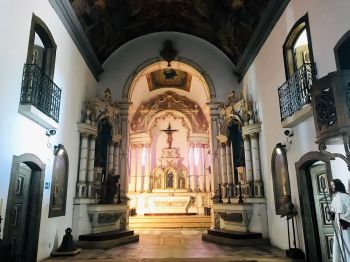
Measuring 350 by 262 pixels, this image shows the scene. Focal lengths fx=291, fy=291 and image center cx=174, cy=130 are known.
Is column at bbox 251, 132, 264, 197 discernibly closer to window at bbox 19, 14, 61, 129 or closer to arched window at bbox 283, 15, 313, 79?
arched window at bbox 283, 15, 313, 79

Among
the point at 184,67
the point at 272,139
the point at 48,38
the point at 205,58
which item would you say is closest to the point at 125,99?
the point at 184,67

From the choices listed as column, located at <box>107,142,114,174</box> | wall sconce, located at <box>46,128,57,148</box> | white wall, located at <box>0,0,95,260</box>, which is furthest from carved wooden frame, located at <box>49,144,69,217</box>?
column, located at <box>107,142,114,174</box>

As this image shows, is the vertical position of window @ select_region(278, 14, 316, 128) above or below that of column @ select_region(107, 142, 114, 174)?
above

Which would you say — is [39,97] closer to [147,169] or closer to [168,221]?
[168,221]

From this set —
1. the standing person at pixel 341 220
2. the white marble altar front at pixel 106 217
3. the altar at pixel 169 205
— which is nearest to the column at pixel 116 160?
the white marble altar front at pixel 106 217

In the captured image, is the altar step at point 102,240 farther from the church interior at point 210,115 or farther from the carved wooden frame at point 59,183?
the carved wooden frame at point 59,183

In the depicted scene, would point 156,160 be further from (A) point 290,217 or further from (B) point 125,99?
(A) point 290,217

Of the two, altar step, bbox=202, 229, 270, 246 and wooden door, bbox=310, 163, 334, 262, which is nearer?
wooden door, bbox=310, 163, 334, 262

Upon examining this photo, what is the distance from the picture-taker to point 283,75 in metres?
7.40

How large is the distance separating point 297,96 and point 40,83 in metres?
5.47

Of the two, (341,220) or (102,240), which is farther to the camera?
(102,240)

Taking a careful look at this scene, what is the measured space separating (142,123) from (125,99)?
5966mm

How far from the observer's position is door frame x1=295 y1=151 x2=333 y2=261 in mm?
6031

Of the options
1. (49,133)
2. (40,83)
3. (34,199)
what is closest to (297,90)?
(40,83)
